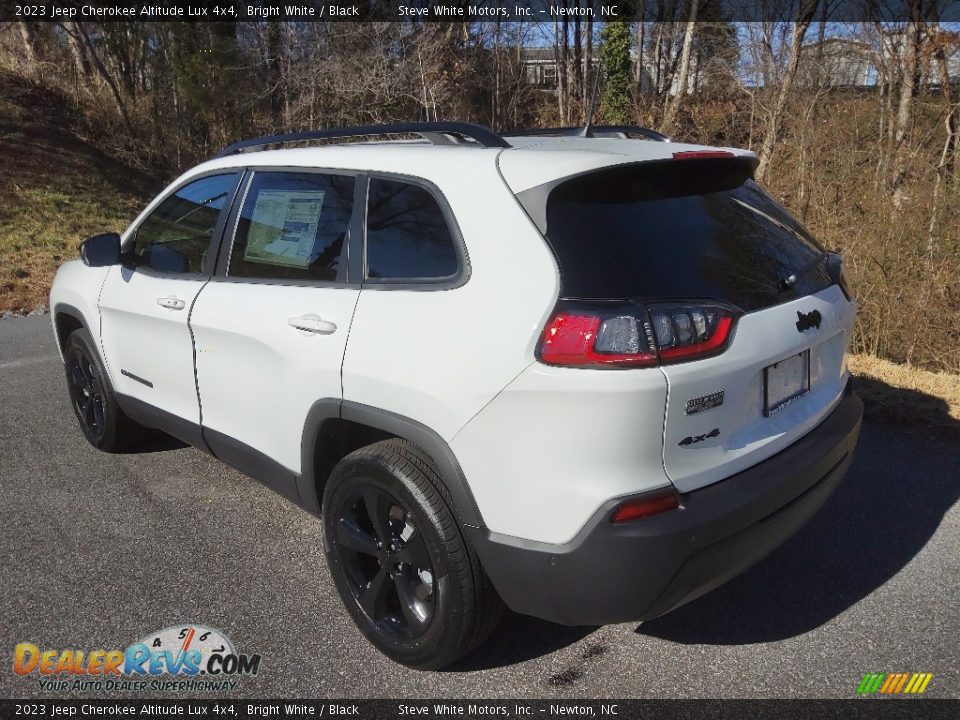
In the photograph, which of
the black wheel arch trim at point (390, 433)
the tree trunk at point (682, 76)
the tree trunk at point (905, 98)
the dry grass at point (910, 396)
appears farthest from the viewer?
the tree trunk at point (682, 76)

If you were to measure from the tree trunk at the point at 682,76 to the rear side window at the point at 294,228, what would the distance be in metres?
10.7

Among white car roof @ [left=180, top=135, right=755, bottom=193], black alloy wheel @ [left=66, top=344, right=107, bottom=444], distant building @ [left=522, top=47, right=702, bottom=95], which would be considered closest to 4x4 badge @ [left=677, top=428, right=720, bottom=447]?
white car roof @ [left=180, top=135, right=755, bottom=193]

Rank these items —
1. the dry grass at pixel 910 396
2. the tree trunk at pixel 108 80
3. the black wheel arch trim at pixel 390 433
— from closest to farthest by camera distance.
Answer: the black wheel arch trim at pixel 390 433, the dry grass at pixel 910 396, the tree trunk at pixel 108 80

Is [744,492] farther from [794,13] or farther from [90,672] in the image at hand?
[794,13]

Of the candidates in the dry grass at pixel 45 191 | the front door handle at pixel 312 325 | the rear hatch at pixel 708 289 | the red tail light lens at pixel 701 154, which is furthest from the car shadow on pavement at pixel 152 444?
the dry grass at pixel 45 191

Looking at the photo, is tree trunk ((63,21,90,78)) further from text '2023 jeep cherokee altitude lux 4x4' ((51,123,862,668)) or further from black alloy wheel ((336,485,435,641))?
black alloy wheel ((336,485,435,641))

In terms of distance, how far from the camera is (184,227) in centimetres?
382

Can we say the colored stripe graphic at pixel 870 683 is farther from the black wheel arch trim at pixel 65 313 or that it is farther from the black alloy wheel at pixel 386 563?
the black wheel arch trim at pixel 65 313

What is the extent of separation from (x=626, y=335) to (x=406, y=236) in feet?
3.00

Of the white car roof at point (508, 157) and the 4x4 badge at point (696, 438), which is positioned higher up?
the white car roof at point (508, 157)

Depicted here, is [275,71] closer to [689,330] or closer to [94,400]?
[94,400]

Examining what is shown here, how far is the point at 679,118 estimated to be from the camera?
16.0 m

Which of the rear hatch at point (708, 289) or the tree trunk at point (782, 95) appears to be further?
the tree trunk at point (782, 95)

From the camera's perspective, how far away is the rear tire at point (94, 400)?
14.1 feet
